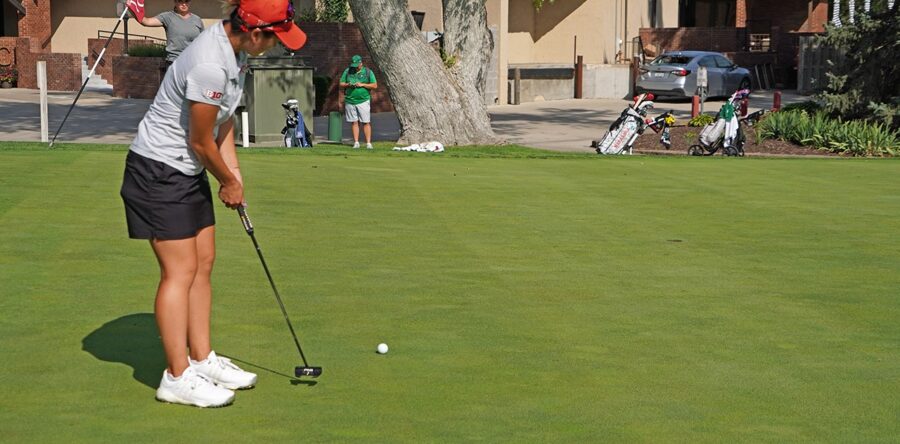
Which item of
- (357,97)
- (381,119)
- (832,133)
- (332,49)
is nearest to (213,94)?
(357,97)

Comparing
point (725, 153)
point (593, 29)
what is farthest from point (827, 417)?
point (593, 29)

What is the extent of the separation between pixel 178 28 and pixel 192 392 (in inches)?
410

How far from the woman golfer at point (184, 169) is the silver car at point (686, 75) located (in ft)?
109

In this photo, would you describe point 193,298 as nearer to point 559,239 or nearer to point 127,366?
point 127,366

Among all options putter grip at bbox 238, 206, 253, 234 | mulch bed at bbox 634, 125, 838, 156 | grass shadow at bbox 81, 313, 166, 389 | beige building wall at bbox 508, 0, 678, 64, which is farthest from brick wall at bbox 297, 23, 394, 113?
putter grip at bbox 238, 206, 253, 234

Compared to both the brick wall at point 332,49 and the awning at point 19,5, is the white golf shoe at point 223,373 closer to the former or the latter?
the brick wall at point 332,49

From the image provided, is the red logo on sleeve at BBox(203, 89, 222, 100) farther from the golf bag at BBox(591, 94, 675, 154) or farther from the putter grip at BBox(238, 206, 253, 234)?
the golf bag at BBox(591, 94, 675, 154)

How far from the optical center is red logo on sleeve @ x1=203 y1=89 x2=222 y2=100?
5.44 meters

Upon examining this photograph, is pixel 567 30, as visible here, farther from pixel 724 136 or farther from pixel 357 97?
pixel 724 136

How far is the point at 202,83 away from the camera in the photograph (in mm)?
5445

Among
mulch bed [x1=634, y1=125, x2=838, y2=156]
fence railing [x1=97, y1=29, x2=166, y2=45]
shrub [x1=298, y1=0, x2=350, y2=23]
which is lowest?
mulch bed [x1=634, y1=125, x2=838, y2=156]

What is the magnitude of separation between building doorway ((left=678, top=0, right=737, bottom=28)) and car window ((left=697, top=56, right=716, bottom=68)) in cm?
1150

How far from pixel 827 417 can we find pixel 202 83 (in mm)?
3059

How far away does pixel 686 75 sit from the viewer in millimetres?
38250
